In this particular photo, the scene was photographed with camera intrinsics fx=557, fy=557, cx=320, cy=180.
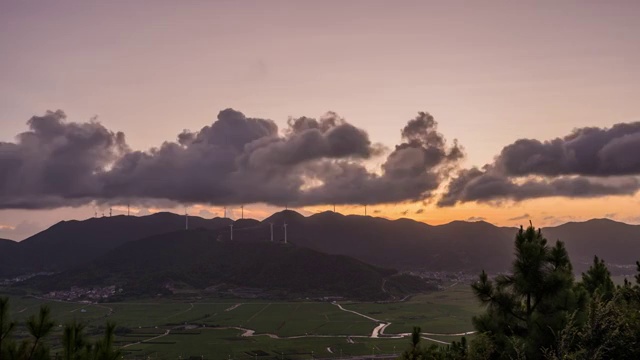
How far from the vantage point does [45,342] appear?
22.5m

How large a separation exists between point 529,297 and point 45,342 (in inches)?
855

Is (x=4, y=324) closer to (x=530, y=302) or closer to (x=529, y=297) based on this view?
(x=529, y=297)

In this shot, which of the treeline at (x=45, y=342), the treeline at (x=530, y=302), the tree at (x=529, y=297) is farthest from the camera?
the tree at (x=529, y=297)

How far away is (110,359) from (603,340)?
15918 mm

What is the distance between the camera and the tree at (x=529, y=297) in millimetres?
25844

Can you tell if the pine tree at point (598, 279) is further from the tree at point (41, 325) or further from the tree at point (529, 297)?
the tree at point (41, 325)

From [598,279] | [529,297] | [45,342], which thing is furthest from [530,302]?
[45,342]

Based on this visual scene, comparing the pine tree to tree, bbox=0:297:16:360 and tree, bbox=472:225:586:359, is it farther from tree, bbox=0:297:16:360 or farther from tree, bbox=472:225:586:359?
tree, bbox=0:297:16:360

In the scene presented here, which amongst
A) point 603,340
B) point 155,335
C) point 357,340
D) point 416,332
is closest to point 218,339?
point 155,335

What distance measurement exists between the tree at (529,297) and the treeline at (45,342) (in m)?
17.1

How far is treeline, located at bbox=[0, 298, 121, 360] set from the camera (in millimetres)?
19391

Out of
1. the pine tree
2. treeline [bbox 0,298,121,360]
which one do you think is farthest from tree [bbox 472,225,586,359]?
treeline [bbox 0,298,121,360]

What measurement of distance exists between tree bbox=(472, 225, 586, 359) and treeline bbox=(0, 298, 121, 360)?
1711 centimetres

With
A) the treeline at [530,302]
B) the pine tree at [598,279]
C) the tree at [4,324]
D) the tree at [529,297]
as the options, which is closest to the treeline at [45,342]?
the tree at [4,324]
